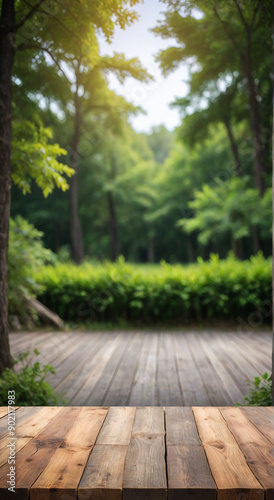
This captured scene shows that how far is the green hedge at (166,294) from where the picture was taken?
6.86 m

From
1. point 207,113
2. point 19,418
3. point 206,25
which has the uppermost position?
point 207,113

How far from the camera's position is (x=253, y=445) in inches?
68.7

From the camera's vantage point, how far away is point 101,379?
3.79 m

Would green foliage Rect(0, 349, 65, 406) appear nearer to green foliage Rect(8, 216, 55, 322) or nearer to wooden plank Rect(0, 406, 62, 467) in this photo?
wooden plank Rect(0, 406, 62, 467)

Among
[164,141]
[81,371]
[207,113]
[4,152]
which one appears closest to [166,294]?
[81,371]

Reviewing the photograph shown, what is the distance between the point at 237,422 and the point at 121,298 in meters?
5.12

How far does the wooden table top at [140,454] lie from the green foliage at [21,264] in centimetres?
403

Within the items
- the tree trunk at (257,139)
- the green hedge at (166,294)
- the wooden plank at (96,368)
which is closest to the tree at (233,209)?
the tree trunk at (257,139)

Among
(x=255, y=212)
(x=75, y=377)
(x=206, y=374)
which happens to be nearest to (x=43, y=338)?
(x=75, y=377)

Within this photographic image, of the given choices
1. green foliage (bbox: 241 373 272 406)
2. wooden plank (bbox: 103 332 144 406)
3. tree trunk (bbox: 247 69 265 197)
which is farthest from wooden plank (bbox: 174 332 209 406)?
tree trunk (bbox: 247 69 265 197)

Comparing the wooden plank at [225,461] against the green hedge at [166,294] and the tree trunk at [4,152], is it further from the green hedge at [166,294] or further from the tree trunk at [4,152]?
the green hedge at [166,294]

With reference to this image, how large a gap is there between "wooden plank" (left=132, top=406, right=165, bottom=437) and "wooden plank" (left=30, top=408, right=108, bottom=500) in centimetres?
21

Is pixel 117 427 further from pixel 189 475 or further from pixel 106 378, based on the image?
pixel 106 378

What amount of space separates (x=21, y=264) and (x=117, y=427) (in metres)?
4.72
